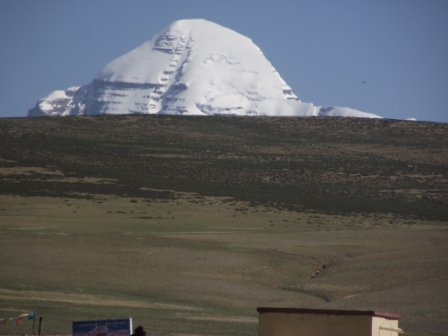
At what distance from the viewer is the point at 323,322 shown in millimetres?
16672

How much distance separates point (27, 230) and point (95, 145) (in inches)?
1246

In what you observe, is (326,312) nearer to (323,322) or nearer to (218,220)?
(323,322)

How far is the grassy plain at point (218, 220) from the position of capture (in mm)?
29312

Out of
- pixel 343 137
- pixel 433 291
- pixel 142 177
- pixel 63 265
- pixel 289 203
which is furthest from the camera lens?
pixel 343 137

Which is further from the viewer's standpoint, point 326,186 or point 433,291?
point 326,186

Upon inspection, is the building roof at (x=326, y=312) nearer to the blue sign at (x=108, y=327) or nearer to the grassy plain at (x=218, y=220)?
the blue sign at (x=108, y=327)

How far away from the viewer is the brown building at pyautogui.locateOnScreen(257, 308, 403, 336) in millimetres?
16453

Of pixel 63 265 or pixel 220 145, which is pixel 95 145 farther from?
pixel 63 265

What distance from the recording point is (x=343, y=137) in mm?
83125

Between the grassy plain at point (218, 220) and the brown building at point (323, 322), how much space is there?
252 inches

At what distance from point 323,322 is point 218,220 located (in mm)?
35821

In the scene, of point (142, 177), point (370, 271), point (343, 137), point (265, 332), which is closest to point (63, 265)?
point (370, 271)

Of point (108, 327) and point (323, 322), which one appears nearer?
point (108, 327)

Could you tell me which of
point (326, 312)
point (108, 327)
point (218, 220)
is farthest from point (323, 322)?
point (218, 220)
